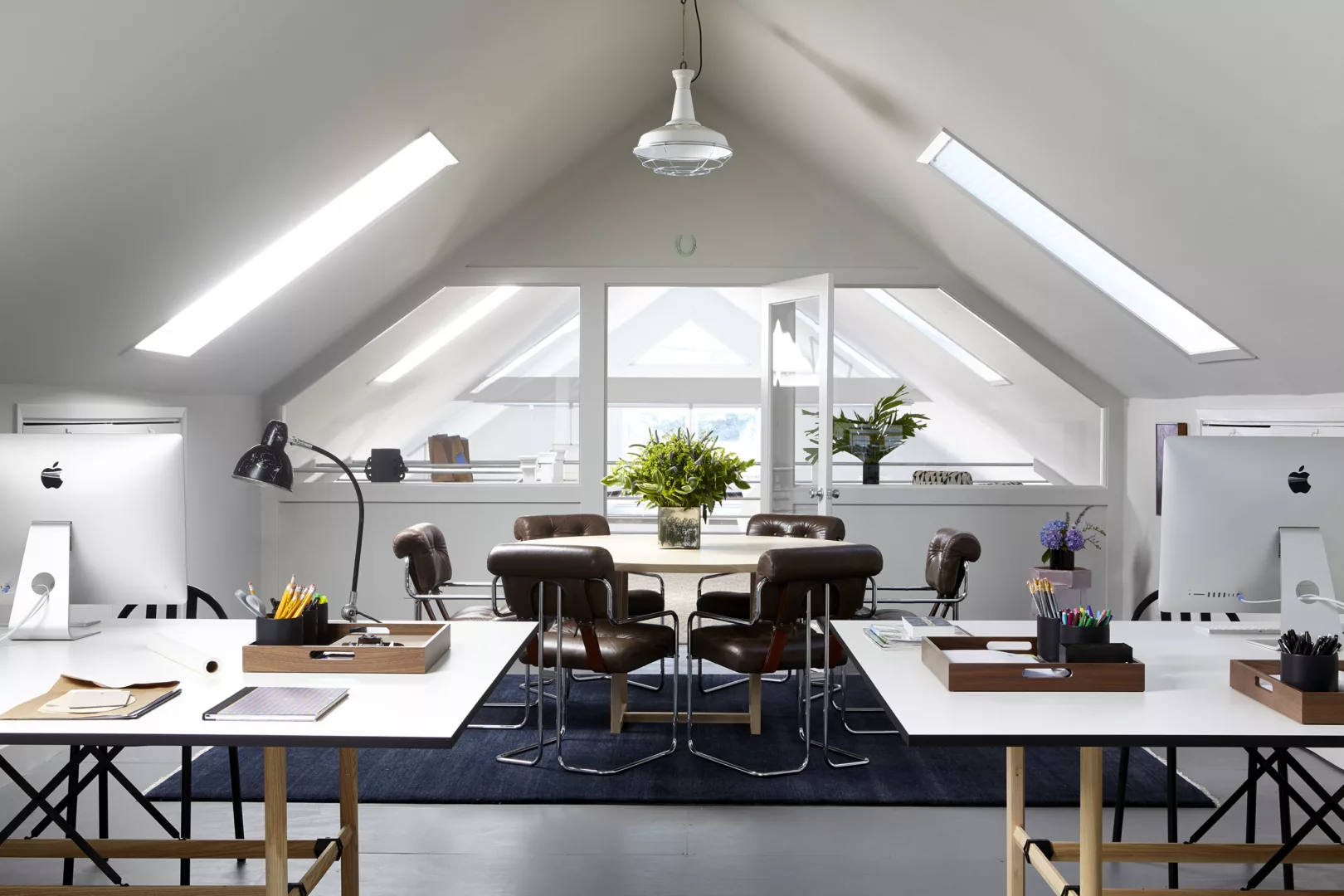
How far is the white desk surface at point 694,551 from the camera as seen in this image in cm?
425

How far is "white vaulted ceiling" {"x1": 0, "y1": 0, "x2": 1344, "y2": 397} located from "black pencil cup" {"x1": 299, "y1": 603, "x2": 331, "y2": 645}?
4.73 ft

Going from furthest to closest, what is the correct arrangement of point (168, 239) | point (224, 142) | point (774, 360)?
point (774, 360)
point (168, 239)
point (224, 142)

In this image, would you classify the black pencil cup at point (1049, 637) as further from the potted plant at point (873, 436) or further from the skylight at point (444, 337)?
the skylight at point (444, 337)

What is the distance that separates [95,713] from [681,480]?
2.93 meters

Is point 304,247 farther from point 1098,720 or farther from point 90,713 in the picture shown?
point 1098,720

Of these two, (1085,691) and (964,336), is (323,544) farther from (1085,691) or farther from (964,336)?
(1085,691)

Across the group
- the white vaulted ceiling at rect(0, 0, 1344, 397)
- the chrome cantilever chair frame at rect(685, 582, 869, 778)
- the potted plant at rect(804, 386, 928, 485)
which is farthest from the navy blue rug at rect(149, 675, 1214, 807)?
the potted plant at rect(804, 386, 928, 485)

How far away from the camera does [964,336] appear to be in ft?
23.1

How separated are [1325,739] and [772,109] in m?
4.77

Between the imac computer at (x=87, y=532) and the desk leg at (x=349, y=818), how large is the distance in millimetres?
609

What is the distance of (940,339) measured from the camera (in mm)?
7293

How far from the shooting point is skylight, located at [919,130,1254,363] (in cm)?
477

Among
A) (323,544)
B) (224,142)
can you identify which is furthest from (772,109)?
(323,544)

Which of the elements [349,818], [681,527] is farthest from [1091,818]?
[681,527]
